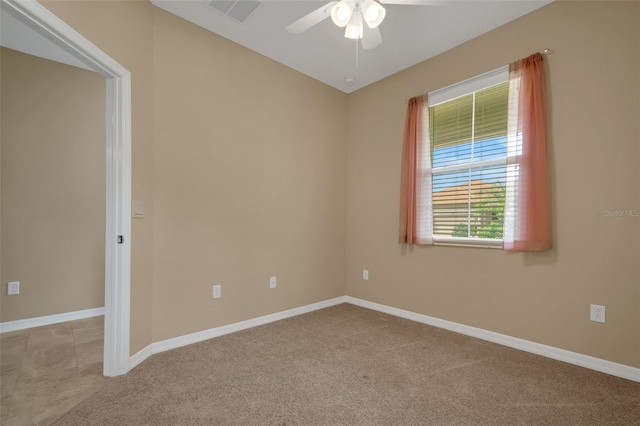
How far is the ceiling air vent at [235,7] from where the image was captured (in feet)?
7.43

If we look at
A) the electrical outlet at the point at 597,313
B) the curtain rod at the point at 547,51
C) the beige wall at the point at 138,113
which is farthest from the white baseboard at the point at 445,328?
the curtain rod at the point at 547,51

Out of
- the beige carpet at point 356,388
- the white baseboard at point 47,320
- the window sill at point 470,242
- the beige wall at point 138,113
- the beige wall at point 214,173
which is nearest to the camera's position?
the beige carpet at point 356,388

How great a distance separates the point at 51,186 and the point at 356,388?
3.63m

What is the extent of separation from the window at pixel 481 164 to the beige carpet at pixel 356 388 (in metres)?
0.98

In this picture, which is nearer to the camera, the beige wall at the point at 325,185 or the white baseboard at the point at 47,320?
the beige wall at the point at 325,185

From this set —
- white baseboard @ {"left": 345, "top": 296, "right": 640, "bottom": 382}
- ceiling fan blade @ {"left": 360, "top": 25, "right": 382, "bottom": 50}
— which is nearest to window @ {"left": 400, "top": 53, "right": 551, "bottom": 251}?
white baseboard @ {"left": 345, "top": 296, "right": 640, "bottom": 382}

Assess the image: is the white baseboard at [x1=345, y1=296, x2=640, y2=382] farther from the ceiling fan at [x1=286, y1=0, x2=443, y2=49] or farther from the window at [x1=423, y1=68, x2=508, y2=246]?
the ceiling fan at [x1=286, y1=0, x2=443, y2=49]

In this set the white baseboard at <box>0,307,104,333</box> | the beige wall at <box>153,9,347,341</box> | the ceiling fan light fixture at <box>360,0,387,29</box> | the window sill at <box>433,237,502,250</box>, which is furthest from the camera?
the white baseboard at <box>0,307,104,333</box>

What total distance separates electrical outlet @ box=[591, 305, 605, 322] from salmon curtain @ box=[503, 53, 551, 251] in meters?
0.50

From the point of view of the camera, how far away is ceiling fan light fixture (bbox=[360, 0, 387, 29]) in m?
1.73

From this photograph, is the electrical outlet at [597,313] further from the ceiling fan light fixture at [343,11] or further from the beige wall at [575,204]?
the ceiling fan light fixture at [343,11]

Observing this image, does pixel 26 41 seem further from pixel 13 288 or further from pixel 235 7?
pixel 13 288

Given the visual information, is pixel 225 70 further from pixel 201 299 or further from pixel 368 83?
pixel 201 299

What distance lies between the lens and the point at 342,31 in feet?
8.81
